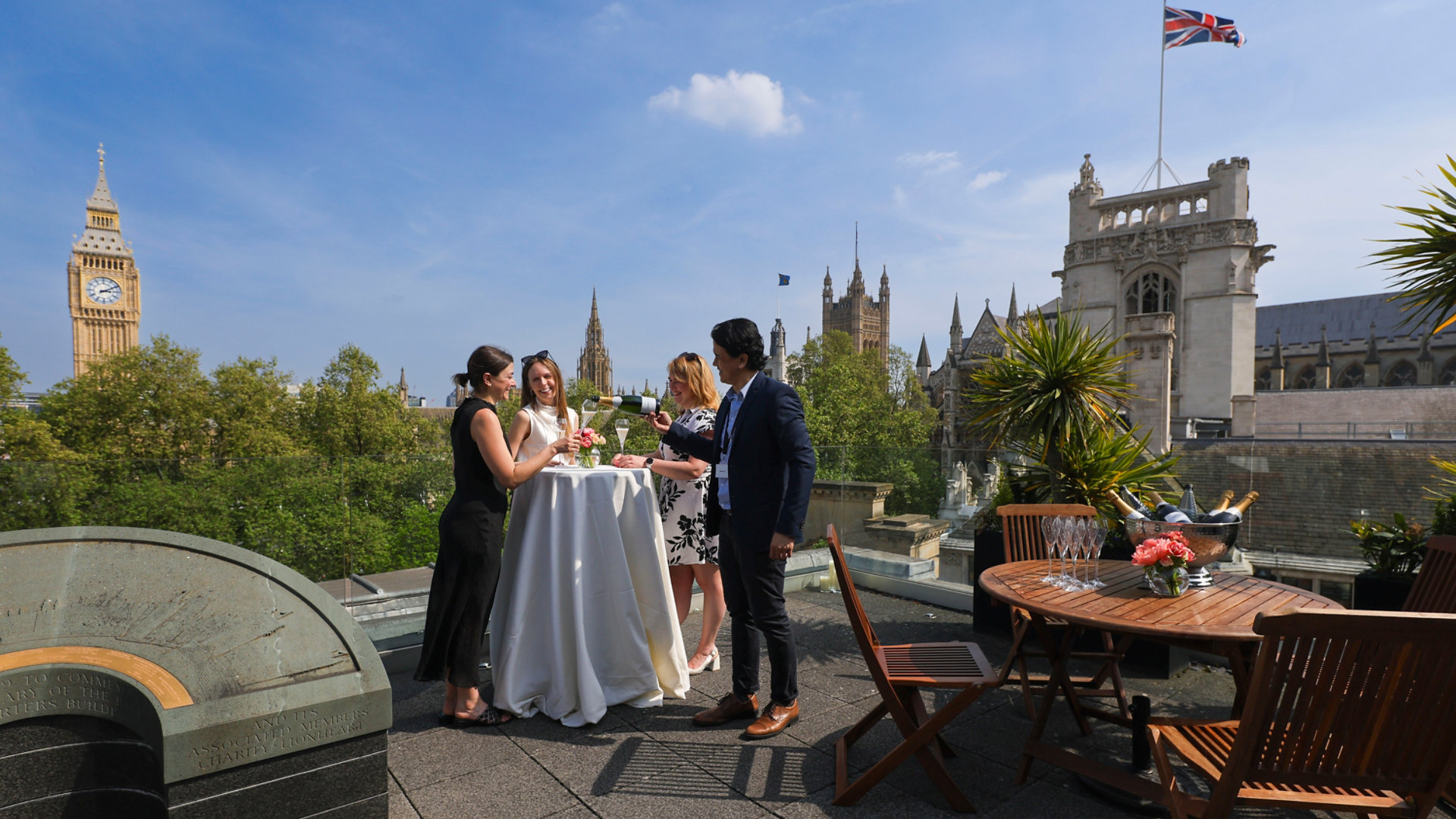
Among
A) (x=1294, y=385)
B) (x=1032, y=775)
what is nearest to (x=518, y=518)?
(x=1032, y=775)

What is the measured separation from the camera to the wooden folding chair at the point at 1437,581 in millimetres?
2602

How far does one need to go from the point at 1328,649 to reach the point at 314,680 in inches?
104

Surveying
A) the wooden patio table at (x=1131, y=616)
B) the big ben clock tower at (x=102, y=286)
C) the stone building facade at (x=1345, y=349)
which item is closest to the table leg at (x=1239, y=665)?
the wooden patio table at (x=1131, y=616)

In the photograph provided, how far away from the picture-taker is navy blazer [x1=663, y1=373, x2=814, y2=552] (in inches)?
119

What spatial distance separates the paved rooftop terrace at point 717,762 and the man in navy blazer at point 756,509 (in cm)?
19

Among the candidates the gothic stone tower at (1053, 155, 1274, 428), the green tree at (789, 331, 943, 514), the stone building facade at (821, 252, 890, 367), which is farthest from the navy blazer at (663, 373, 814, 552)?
the stone building facade at (821, 252, 890, 367)

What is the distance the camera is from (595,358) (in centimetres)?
10250

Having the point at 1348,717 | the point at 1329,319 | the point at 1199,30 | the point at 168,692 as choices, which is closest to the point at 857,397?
the point at 1199,30

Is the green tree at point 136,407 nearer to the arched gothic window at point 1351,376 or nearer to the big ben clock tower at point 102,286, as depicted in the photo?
the big ben clock tower at point 102,286

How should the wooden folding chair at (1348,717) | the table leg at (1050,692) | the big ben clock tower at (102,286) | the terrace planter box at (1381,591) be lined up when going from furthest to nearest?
the big ben clock tower at (102,286), the terrace planter box at (1381,591), the table leg at (1050,692), the wooden folding chair at (1348,717)

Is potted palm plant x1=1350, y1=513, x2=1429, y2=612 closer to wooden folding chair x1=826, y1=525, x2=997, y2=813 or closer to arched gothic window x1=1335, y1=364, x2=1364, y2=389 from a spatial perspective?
wooden folding chair x1=826, y1=525, x2=997, y2=813

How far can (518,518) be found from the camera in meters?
3.44

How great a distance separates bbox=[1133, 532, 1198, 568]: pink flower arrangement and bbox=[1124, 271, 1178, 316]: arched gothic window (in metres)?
36.0

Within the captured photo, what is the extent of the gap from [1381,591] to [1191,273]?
3564 cm
